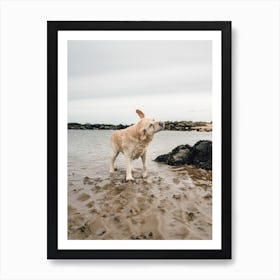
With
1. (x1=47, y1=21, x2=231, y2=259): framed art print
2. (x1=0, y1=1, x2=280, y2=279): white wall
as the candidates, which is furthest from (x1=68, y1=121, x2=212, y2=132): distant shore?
(x1=0, y1=1, x2=280, y2=279): white wall

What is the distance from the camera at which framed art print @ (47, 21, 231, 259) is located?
Answer: 156 centimetres

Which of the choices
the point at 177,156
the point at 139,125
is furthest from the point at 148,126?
the point at 177,156

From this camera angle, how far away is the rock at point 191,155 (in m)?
1.55

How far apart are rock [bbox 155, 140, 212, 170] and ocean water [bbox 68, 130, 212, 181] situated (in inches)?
0.7

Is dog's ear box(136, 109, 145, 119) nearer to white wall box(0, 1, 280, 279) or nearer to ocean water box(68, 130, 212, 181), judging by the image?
ocean water box(68, 130, 212, 181)

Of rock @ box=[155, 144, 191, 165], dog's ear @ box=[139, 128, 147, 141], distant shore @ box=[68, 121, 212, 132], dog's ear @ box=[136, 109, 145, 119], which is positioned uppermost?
dog's ear @ box=[136, 109, 145, 119]
